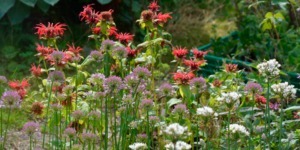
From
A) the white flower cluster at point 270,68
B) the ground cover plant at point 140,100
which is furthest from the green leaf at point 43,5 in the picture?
the white flower cluster at point 270,68

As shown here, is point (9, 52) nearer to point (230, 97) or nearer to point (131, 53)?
point (131, 53)

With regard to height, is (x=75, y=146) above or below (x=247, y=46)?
below

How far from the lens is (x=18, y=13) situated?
5117 mm

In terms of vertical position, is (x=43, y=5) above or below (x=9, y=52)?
above

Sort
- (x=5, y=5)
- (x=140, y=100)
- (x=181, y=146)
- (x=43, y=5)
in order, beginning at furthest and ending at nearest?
(x=43, y=5) < (x=5, y=5) < (x=140, y=100) < (x=181, y=146)

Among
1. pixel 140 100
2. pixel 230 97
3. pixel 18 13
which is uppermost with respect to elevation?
pixel 18 13

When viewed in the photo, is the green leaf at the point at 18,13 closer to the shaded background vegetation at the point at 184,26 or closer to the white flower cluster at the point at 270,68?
the shaded background vegetation at the point at 184,26

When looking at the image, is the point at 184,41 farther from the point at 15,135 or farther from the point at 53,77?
the point at 53,77

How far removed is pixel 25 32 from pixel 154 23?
2746 mm

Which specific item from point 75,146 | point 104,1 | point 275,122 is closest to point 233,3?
point 104,1

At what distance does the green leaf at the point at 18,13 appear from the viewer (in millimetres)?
5094

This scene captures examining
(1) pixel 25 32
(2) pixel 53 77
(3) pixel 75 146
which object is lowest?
(3) pixel 75 146

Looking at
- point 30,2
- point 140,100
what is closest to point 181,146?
point 140,100

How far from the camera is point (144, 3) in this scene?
5.60m
